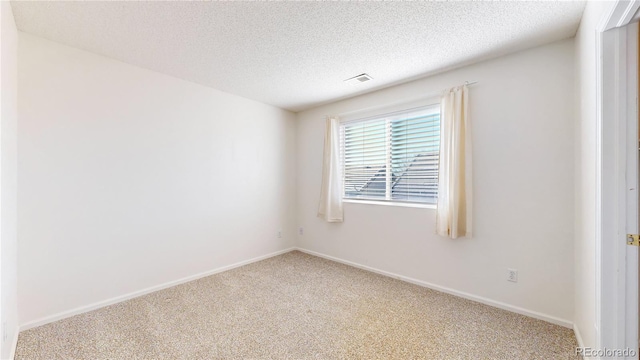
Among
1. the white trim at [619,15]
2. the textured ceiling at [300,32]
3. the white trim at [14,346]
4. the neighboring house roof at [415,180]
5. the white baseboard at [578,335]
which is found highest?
the textured ceiling at [300,32]

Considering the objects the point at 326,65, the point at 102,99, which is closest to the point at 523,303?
the point at 326,65

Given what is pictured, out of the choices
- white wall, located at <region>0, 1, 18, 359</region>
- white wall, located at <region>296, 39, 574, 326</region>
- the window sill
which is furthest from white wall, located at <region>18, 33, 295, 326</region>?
white wall, located at <region>296, 39, 574, 326</region>

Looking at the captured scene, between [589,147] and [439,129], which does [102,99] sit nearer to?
[439,129]

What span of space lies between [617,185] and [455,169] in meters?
1.19

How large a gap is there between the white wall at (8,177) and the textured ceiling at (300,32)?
25cm

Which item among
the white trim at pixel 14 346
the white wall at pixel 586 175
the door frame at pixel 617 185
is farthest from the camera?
the white trim at pixel 14 346

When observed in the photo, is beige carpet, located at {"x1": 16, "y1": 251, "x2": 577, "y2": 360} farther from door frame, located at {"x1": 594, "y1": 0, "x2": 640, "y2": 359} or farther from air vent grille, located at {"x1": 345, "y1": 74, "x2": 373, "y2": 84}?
air vent grille, located at {"x1": 345, "y1": 74, "x2": 373, "y2": 84}

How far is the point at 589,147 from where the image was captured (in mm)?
1623

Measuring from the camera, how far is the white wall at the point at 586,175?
1.51 metres

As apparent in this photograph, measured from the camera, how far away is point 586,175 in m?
1.70

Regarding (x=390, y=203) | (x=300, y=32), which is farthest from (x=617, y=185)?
(x=300, y=32)

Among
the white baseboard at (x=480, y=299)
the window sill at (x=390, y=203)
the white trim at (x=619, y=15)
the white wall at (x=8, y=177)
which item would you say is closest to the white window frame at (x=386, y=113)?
the window sill at (x=390, y=203)

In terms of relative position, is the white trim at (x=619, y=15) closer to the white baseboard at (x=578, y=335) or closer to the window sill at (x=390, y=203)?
the window sill at (x=390, y=203)

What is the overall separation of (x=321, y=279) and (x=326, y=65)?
233 centimetres
